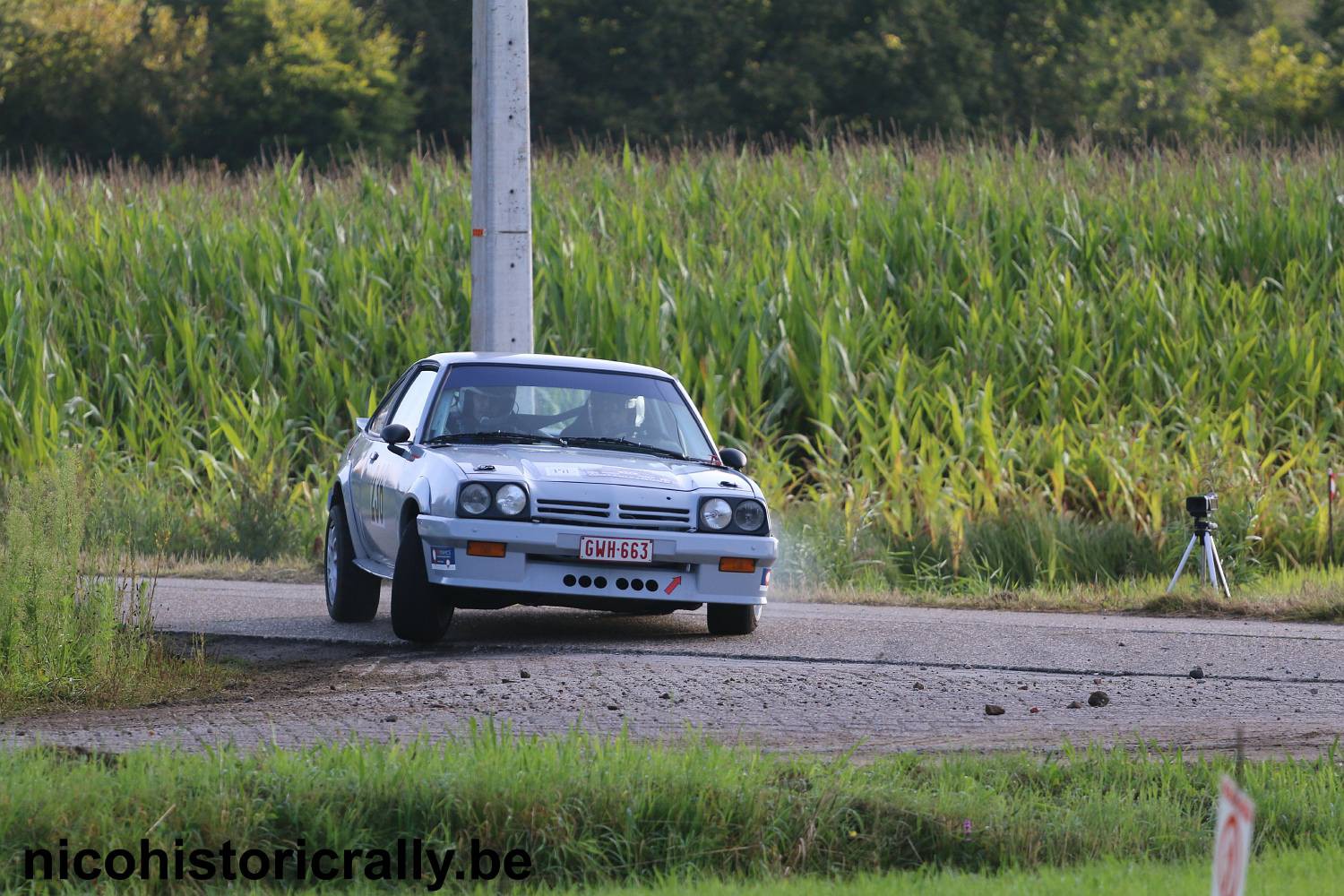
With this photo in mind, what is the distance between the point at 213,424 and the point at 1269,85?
118 feet

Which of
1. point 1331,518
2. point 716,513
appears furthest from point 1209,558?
point 716,513

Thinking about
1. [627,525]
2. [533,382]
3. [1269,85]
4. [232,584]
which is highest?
[1269,85]

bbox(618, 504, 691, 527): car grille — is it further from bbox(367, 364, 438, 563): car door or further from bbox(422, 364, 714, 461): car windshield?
bbox(367, 364, 438, 563): car door

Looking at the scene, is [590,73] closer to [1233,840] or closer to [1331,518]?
[1331,518]

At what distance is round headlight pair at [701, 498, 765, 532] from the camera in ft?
33.5

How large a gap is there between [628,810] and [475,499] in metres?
4.21

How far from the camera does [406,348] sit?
65.6ft

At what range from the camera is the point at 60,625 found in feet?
27.8

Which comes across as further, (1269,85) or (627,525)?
(1269,85)

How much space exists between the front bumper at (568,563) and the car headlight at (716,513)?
0.24 ft

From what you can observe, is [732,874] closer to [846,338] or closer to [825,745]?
[825,745]

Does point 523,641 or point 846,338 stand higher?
point 846,338

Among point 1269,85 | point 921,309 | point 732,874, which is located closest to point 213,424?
point 921,309

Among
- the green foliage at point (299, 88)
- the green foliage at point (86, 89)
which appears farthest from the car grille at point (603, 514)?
the green foliage at point (86, 89)
